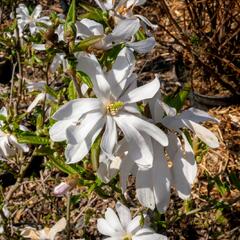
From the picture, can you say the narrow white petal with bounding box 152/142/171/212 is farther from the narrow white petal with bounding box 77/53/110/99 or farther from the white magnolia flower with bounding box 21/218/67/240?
the white magnolia flower with bounding box 21/218/67/240

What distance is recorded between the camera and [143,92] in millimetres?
1106

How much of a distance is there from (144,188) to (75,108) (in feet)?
0.87

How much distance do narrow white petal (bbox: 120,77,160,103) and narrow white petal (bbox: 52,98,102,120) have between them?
0.08m

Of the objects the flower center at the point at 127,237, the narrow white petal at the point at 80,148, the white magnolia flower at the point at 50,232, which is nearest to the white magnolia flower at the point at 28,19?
the white magnolia flower at the point at 50,232

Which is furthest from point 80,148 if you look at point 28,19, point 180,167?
point 28,19

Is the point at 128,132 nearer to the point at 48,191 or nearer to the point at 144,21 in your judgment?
the point at 144,21

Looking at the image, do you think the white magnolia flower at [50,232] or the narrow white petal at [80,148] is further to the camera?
the white magnolia flower at [50,232]

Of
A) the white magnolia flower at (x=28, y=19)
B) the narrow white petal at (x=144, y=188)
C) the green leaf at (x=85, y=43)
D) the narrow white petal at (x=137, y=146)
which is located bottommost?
the white magnolia flower at (x=28, y=19)

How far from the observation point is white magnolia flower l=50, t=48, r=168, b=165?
3.49ft

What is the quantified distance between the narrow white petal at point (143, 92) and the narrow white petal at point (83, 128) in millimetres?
81

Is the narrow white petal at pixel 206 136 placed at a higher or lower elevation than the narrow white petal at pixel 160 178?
higher

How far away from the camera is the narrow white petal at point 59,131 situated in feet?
3.49

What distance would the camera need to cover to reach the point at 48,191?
2625mm

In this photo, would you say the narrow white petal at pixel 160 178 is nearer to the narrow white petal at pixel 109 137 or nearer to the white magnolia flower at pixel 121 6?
the narrow white petal at pixel 109 137
